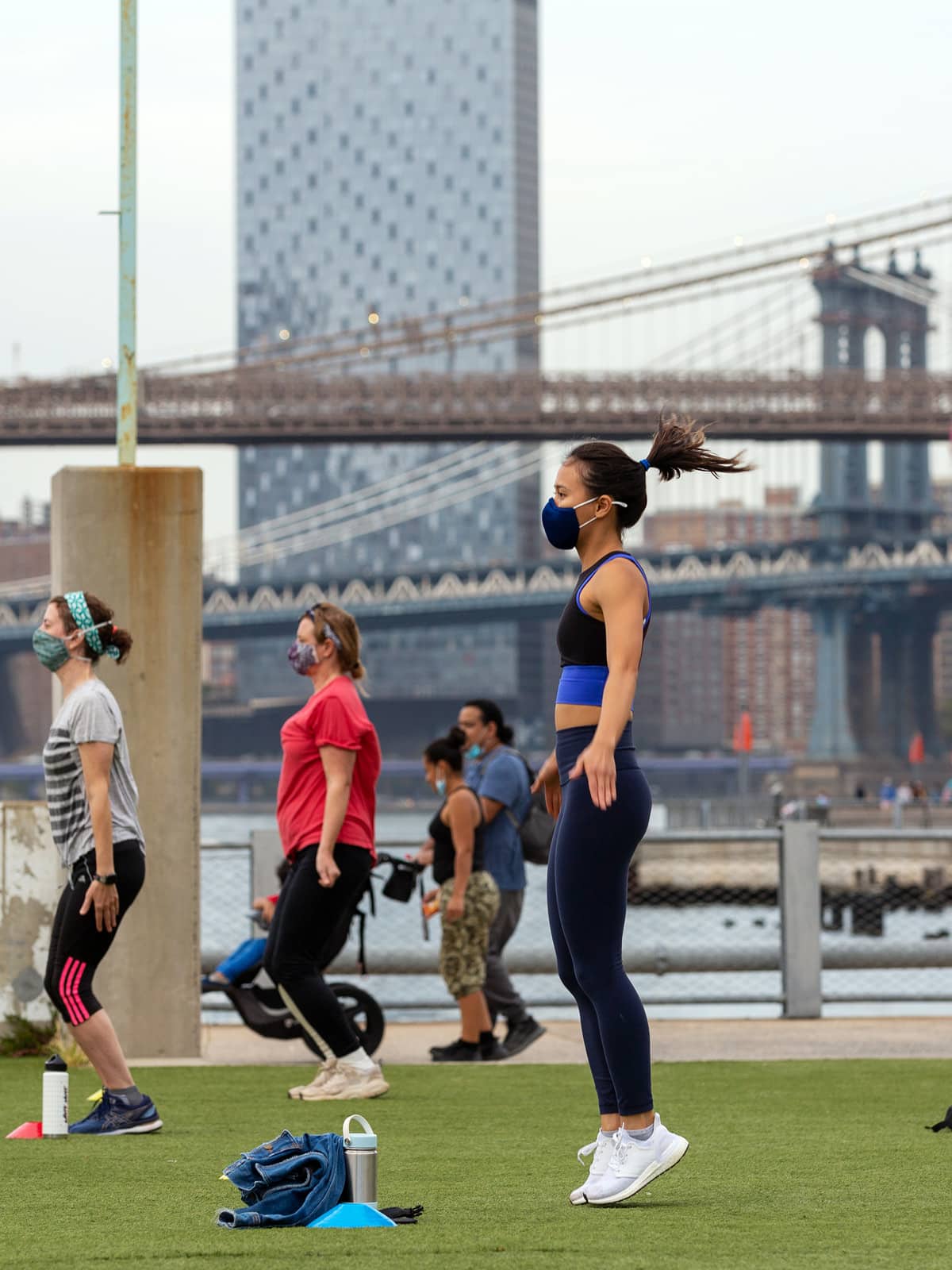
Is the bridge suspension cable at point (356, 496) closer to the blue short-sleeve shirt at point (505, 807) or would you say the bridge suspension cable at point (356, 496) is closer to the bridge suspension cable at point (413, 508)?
the bridge suspension cable at point (413, 508)

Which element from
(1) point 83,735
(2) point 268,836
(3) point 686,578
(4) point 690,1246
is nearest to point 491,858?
(2) point 268,836

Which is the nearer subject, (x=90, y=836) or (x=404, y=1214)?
(x=404, y=1214)

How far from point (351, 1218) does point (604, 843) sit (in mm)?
849

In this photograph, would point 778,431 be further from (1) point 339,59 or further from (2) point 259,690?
(1) point 339,59

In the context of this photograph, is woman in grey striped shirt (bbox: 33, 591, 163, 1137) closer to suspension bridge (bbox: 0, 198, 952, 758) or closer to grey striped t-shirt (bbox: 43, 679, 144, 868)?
grey striped t-shirt (bbox: 43, 679, 144, 868)

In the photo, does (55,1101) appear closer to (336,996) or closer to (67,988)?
(67,988)

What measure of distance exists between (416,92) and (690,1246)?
155 meters

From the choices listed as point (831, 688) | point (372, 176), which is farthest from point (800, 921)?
point (372, 176)

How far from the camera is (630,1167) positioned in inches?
156

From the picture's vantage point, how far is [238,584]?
6981cm

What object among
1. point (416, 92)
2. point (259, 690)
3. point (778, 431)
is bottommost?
point (259, 690)

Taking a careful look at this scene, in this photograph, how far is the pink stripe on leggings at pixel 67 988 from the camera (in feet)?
17.0

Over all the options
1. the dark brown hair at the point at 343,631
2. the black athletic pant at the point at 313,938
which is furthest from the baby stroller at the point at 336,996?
the dark brown hair at the point at 343,631

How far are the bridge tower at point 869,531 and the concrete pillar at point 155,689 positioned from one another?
203ft
